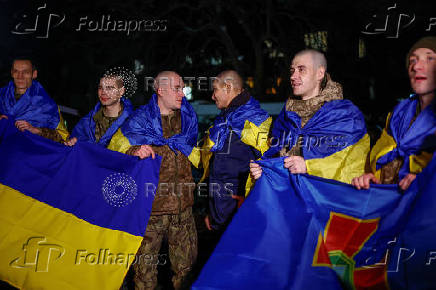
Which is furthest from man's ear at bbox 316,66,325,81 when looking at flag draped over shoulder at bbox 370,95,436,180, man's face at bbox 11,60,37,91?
man's face at bbox 11,60,37,91

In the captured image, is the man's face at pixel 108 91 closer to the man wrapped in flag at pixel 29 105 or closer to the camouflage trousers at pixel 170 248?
the man wrapped in flag at pixel 29 105

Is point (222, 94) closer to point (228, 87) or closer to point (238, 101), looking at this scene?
point (228, 87)

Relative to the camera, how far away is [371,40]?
12266mm

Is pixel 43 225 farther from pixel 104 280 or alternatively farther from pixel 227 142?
pixel 227 142

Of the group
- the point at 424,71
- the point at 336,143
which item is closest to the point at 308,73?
the point at 336,143

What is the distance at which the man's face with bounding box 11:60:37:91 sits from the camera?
14.3ft

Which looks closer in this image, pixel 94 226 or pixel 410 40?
pixel 94 226

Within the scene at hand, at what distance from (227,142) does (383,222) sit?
1651 mm

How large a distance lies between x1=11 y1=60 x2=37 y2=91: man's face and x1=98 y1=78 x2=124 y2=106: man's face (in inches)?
38.3

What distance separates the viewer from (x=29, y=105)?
4328 mm

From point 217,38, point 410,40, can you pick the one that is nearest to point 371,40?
point 410,40

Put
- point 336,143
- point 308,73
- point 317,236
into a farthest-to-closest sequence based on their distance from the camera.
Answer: point 308,73, point 336,143, point 317,236

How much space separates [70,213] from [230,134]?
66.4 inches

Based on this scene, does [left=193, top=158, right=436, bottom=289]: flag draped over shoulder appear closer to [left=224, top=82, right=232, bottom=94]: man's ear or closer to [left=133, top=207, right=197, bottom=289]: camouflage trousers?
[left=133, top=207, right=197, bottom=289]: camouflage trousers
